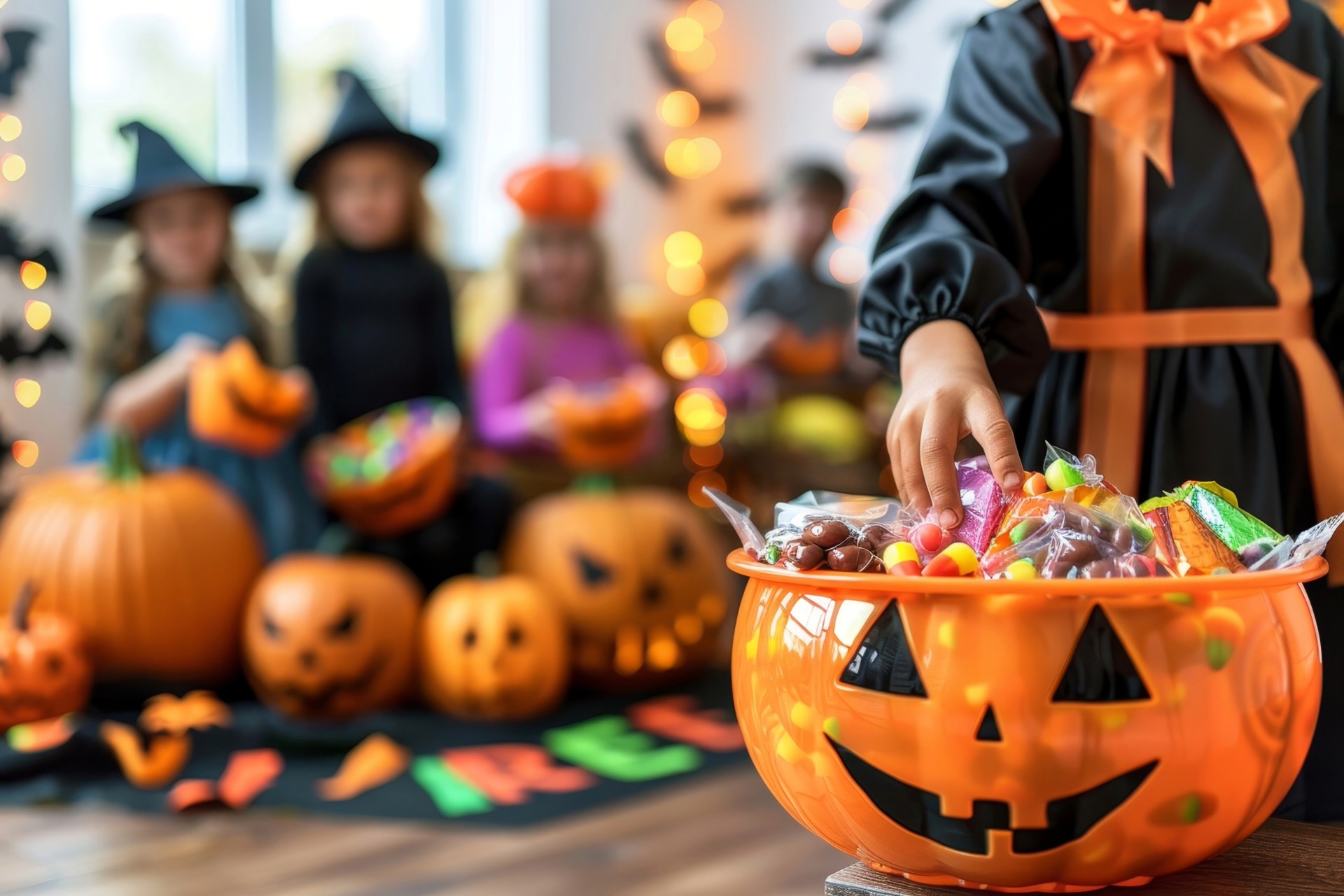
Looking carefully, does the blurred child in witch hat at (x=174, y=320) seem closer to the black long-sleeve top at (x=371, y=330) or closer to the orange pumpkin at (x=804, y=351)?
the black long-sleeve top at (x=371, y=330)

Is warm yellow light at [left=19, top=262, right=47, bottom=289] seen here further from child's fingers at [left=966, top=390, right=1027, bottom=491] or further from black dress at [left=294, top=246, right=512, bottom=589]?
child's fingers at [left=966, top=390, right=1027, bottom=491]

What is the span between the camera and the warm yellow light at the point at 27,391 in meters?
2.35

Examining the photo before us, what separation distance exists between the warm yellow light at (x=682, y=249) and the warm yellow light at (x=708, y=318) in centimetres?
18

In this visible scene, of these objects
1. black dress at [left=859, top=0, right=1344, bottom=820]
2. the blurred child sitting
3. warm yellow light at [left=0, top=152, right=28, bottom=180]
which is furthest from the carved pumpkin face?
black dress at [left=859, top=0, right=1344, bottom=820]

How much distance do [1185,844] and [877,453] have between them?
9.20 feet

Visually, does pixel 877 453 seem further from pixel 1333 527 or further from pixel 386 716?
pixel 1333 527

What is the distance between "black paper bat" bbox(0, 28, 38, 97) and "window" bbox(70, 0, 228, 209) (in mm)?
456

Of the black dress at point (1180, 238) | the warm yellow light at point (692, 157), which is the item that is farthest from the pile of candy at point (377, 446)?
the black dress at point (1180, 238)

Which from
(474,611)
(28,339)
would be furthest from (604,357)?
(28,339)

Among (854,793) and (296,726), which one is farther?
(296,726)

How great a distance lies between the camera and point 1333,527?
539 mm

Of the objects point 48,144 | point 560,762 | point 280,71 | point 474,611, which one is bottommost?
point 560,762

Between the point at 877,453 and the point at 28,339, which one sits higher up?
the point at 28,339

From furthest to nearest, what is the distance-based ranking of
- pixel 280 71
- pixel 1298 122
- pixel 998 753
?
pixel 280 71, pixel 1298 122, pixel 998 753
